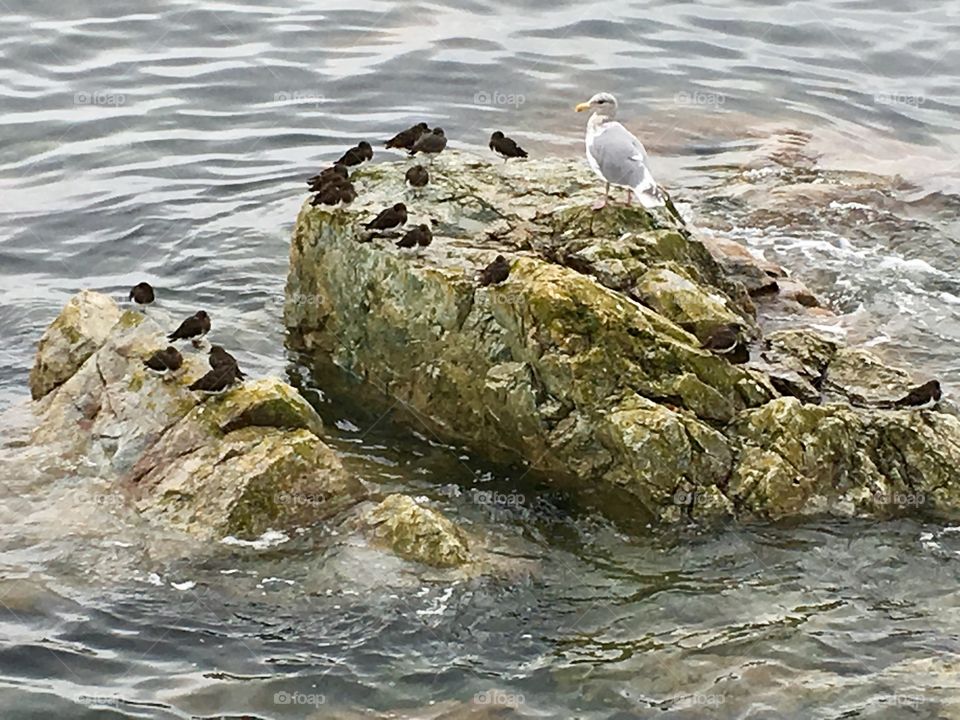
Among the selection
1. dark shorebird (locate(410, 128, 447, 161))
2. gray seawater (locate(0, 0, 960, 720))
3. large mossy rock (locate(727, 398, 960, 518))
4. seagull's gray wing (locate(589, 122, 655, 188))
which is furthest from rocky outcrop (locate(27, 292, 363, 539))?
seagull's gray wing (locate(589, 122, 655, 188))

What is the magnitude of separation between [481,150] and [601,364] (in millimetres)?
10369

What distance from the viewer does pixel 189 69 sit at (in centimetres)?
2380

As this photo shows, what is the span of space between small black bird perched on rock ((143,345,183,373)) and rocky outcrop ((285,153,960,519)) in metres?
1.93

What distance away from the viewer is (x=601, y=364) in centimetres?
1031

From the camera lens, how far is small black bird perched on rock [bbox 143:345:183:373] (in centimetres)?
1070

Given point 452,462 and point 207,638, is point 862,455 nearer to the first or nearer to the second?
point 452,462

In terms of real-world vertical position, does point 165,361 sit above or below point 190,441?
above

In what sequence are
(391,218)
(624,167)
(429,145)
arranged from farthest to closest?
1. (429,145)
2. (624,167)
3. (391,218)

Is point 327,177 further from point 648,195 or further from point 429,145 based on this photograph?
point 648,195

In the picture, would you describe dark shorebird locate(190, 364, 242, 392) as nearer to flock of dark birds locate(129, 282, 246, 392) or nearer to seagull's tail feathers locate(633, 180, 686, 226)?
flock of dark birds locate(129, 282, 246, 392)

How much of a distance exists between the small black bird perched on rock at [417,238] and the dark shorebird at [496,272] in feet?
3.23

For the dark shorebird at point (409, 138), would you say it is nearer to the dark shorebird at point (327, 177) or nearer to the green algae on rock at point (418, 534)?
the dark shorebird at point (327, 177)

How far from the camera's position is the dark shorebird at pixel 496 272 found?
1070 cm

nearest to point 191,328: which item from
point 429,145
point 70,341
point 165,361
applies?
point 165,361
